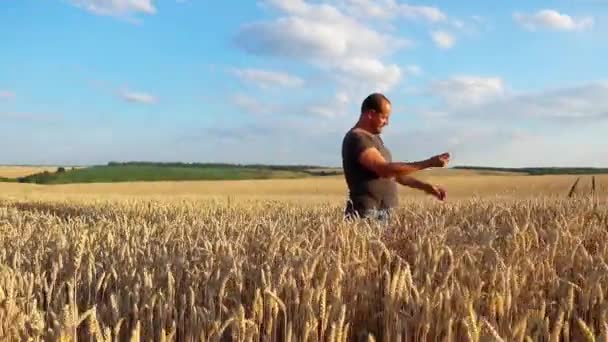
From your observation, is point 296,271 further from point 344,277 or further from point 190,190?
point 190,190

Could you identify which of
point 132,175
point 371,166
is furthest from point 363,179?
point 132,175

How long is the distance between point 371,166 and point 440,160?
22.6 inches

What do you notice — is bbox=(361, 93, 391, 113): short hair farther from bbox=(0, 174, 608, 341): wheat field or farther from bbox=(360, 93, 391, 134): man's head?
bbox=(0, 174, 608, 341): wheat field

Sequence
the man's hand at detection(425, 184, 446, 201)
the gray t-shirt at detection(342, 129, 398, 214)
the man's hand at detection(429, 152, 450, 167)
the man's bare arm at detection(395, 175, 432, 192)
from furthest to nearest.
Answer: the man's bare arm at detection(395, 175, 432, 192)
the man's hand at detection(425, 184, 446, 201)
the gray t-shirt at detection(342, 129, 398, 214)
the man's hand at detection(429, 152, 450, 167)

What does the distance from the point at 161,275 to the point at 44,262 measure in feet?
4.08

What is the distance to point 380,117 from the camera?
5430 millimetres

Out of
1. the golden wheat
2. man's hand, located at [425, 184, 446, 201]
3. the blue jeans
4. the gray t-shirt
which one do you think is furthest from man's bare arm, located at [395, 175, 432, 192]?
the golden wheat

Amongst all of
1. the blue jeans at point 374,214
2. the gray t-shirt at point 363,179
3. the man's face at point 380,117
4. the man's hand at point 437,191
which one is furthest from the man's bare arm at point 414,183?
the man's face at point 380,117

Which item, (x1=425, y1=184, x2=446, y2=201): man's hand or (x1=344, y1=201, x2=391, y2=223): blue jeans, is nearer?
(x1=344, y1=201, x2=391, y2=223): blue jeans

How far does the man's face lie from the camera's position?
17.8 feet

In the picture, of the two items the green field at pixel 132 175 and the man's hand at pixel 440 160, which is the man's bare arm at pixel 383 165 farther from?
the green field at pixel 132 175

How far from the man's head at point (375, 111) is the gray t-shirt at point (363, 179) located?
0.10m

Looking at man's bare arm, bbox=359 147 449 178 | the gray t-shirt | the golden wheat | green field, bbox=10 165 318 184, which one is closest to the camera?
the golden wheat

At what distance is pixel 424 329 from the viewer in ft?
7.48
